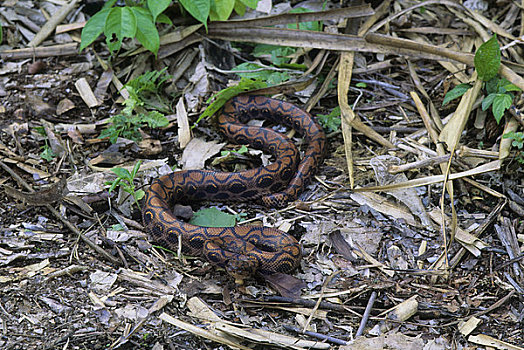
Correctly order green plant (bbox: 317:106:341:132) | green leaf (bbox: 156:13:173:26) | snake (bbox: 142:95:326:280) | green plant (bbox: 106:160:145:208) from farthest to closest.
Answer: green leaf (bbox: 156:13:173:26)
green plant (bbox: 317:106:341:132)
green plant (bbox: 106:160:145:208)
snake (bbox: 142:95:326:280)

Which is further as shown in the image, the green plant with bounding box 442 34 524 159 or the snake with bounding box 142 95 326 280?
the green plant with bounding box 442 34 524 159

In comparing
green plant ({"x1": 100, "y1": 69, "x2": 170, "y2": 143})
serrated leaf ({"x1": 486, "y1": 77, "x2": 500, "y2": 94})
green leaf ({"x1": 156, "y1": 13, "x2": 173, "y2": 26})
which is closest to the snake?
green plant ({"x1": 100, "y1": 69, "x2": 170, "y2": 143})

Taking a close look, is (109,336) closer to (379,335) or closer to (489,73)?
(379,335)

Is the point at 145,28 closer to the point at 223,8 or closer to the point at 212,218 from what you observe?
the point at 223,8

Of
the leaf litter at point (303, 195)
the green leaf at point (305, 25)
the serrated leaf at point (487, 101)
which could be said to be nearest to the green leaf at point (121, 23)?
the leaf litter at point (303, 195)

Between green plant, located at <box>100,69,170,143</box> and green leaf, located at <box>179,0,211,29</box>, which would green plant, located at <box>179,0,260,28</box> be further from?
green plant, located at <box>100,69,170,143</box>

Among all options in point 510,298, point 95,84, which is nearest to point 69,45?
point 95,84
